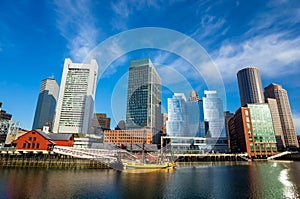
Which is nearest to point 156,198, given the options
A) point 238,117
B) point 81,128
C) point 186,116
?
point 186,116

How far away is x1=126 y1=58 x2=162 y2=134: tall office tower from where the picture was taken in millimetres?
7815

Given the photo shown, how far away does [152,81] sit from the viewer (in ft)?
26.8

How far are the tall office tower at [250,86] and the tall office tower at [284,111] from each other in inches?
358

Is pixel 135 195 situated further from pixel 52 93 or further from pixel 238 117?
pixel 52 93

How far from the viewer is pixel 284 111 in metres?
139

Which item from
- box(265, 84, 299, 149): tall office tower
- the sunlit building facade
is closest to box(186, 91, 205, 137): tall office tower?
the sunlit building facade

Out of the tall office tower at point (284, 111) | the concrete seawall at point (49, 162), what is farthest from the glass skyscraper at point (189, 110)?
the tall office tower at point (284, 111)

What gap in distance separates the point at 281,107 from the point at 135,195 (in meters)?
168

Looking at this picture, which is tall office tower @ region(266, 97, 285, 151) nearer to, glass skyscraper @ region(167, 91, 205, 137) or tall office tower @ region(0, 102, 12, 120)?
glass skyscraper @ region(167, 91, 205, 137)

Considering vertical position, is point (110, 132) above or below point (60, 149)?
above

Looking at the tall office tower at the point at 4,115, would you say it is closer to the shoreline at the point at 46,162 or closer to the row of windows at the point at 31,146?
the shoreline at the point at 46,162

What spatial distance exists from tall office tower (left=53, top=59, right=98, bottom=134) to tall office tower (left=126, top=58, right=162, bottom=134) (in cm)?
7587

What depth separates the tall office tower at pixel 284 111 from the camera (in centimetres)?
12871

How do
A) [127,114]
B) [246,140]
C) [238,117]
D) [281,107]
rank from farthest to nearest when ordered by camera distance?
[281,107], [238,117], [246,140], [127,114]
